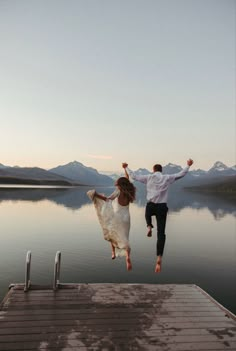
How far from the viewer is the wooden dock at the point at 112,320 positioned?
32.5 ft

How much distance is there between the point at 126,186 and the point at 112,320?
16.2 ft

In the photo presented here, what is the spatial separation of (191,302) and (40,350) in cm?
710

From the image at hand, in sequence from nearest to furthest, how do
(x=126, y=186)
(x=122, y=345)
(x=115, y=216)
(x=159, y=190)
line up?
(x=122, y=345) → (x=159, y=190) → (x=126, y=186) → (x=115, y=216)

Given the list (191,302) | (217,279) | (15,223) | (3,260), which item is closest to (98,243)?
(3,260)

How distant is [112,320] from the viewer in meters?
11.5

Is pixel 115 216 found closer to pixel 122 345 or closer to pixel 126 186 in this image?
pixel 126 186

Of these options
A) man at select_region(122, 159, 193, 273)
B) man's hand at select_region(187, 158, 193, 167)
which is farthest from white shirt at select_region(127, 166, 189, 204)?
man's hand at select_region(187, 158, 193, 167)

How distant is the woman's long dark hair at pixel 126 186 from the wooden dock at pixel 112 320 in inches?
181

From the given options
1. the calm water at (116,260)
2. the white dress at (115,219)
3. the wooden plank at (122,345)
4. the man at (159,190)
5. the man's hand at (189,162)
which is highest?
the man's hand at (189,162)

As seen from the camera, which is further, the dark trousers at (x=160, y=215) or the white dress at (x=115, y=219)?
the white dress at (x=115, y=219)

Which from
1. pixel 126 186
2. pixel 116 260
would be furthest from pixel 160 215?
pixel 116 260

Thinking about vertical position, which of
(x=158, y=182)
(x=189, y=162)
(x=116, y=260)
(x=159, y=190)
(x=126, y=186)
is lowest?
(x=116, y=260)

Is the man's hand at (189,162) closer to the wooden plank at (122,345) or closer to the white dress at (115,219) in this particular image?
the white dress at (115,219)

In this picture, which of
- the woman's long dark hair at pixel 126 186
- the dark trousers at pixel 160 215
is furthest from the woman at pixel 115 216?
the dark trousers at pixel 160 215
